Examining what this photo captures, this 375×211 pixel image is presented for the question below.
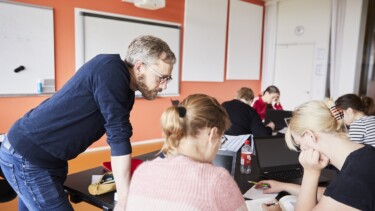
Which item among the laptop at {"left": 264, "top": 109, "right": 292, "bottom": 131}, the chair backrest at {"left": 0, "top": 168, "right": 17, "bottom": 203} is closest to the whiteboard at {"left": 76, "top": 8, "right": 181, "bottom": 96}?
the laptop at {"left": 264, "top": 109, "right": 292, "bottom": 131}

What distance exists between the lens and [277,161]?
1748 mm

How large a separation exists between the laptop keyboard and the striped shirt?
0.81 m

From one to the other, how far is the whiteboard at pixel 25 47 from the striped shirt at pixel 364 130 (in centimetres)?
331

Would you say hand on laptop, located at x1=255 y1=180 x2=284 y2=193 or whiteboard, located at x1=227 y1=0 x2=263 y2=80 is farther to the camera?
whiteboard, located at x1=227 y1=0 x2=263 y2=80

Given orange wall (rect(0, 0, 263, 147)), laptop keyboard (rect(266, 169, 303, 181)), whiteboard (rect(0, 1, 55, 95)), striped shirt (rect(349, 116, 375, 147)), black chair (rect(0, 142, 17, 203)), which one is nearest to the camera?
laptop keyboard (rect(266, 169, 303, 181))

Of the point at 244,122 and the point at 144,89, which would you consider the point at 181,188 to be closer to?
the point at 144,89

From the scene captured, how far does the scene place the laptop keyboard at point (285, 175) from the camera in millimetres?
1636

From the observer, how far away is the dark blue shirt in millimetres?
1097

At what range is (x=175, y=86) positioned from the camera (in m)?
4.98

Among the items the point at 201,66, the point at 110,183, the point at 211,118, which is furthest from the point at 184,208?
the point at 201,66

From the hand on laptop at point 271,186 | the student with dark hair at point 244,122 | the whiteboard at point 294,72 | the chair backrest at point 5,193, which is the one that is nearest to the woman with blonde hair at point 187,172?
the hand on laptop at point 271,186

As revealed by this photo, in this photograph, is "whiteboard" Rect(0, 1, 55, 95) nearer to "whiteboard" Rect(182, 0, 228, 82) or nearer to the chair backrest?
the chair backrest

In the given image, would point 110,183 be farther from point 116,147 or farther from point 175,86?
point 175,86

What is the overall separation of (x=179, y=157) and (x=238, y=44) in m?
5.36
